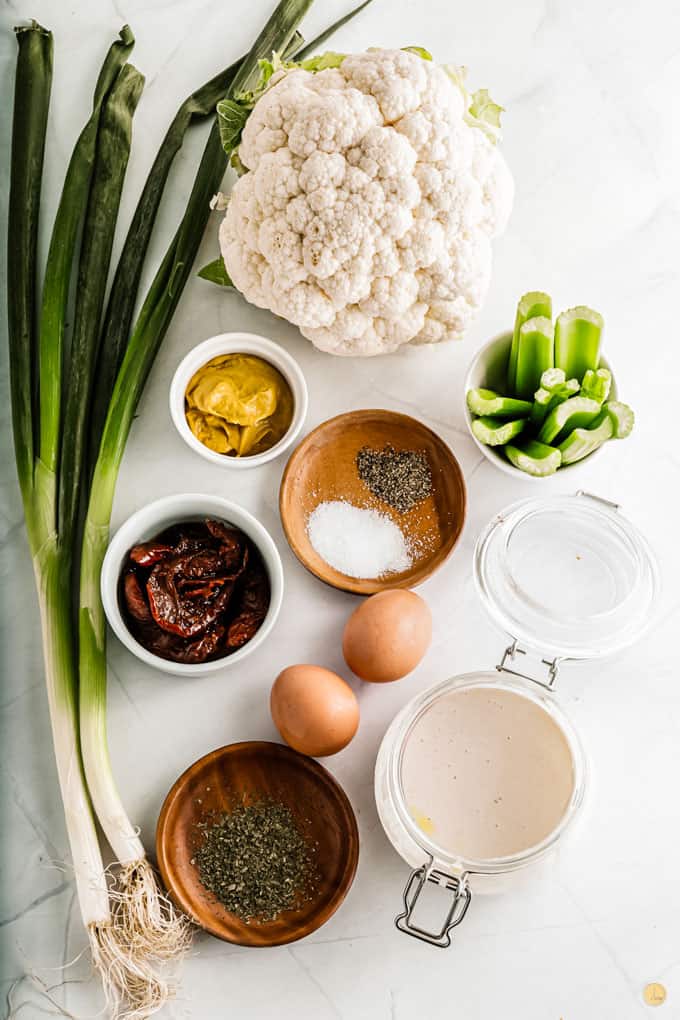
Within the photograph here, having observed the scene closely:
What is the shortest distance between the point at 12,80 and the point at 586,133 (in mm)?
817

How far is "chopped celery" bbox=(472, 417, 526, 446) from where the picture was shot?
3.75 ft

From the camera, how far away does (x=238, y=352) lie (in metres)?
1.24

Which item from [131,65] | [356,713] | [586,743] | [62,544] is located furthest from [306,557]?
[131,65]

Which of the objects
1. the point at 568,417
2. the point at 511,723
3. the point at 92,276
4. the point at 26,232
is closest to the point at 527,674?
the point at 511,723

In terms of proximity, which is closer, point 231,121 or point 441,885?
point 441,885

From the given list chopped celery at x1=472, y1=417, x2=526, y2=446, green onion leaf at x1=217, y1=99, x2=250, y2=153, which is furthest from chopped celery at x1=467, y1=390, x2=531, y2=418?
green onion leaf at x1=217, y1=99, x2=250, y2=153

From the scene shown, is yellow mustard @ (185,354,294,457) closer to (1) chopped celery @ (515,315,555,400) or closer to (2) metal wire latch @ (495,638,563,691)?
(1) chopped celery @ (515,315,555,400)

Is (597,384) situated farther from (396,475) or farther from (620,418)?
(396,475)

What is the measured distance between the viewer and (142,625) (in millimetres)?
1160

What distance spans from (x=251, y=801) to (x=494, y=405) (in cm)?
58

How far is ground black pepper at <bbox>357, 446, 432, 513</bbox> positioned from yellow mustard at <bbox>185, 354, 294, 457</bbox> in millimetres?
120

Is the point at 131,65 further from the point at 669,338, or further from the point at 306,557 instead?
the point at 669,338

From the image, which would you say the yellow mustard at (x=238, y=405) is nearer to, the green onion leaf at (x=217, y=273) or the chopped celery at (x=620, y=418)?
the green onion leaf at (x=217, y=273)

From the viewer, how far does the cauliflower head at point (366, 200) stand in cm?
108
